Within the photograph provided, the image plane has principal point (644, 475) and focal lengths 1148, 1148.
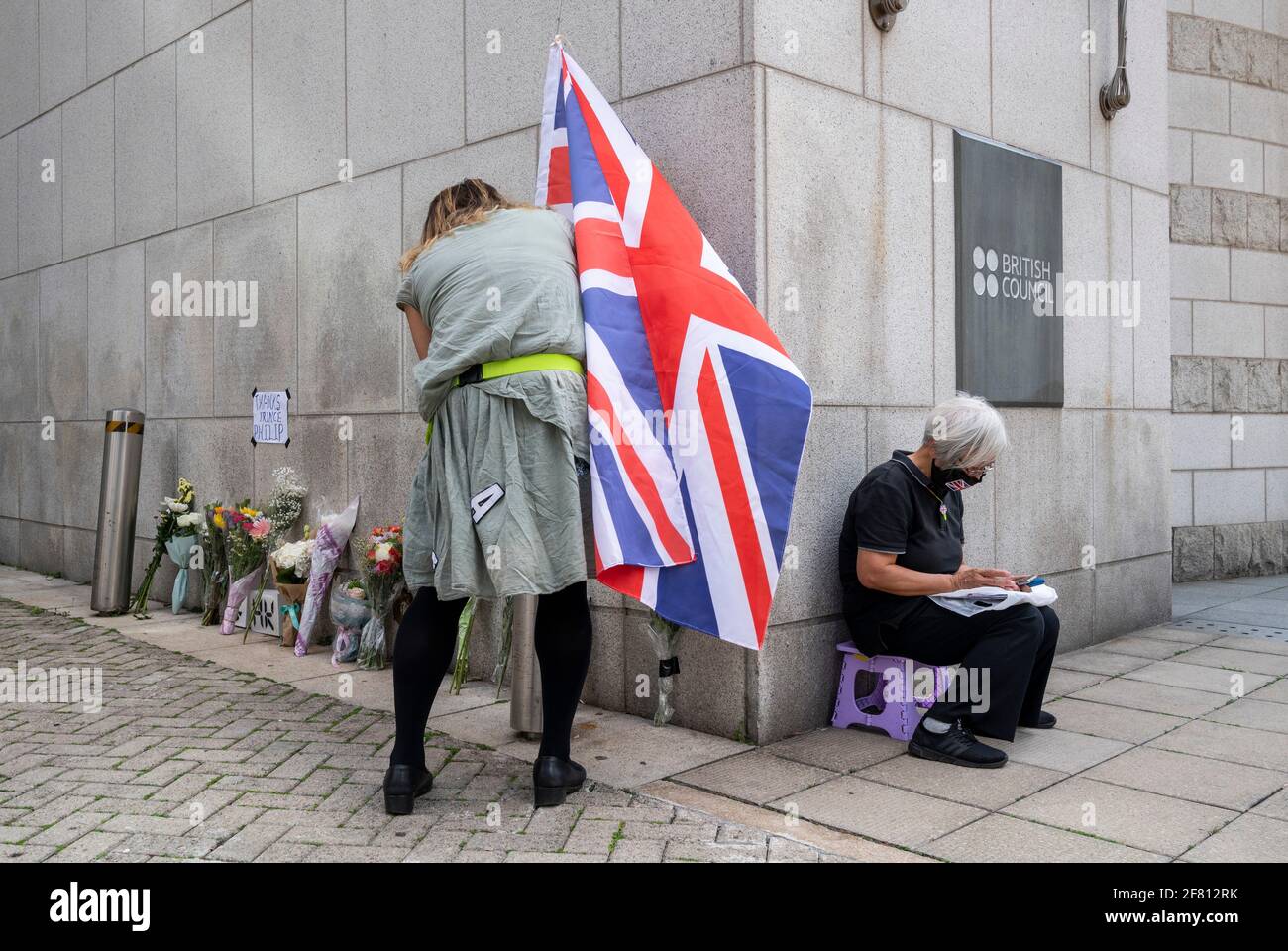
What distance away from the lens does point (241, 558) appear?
21.8 ft

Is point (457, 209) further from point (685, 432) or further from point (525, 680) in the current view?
point (525, 680)

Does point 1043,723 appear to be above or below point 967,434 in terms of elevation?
below

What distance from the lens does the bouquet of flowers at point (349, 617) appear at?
581 cm

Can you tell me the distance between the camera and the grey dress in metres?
3.42

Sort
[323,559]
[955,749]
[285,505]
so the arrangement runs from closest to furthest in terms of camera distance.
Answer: [955,749], [323,559], [285,505]

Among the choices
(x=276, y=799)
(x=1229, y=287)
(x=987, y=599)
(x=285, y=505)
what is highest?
(x=1229, y=287)

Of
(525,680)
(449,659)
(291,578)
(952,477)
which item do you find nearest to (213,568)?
(291,578)

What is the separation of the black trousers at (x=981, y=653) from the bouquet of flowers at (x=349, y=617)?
2799mm

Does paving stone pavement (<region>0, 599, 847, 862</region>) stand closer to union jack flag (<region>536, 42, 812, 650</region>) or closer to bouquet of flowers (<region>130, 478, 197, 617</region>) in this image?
union jack flag (<region>536, 42, 812, 650</region>)

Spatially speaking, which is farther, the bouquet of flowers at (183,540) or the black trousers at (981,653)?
the bouquet of flowers at (183,540)

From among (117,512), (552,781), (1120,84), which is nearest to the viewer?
(552,781)

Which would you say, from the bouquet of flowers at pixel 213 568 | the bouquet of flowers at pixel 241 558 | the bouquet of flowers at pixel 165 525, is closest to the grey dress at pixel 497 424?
the bouquet of flowers at pixel 241 558

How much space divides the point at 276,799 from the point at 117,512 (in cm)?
461

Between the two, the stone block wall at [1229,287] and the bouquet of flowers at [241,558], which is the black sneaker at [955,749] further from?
the stone block wall at [1229,287]
